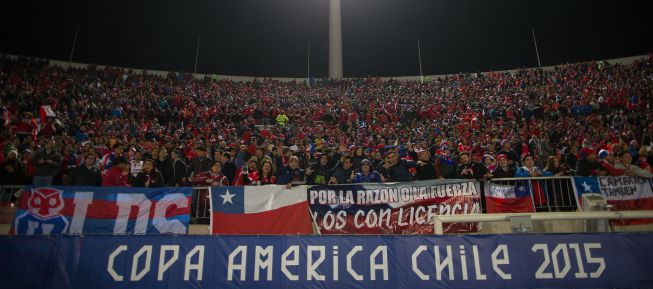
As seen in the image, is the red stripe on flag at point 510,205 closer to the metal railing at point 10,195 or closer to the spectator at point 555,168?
the spectator at point 555,168

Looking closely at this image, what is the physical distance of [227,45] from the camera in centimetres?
4062

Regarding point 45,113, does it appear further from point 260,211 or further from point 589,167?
point 589,167

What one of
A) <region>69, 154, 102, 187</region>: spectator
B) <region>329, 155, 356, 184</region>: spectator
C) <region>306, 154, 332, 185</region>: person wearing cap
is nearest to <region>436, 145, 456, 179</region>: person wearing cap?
<region>329, 155, 356, 184</region>: spectator

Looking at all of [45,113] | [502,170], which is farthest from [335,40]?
[502,170]

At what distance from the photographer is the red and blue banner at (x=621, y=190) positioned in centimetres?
805

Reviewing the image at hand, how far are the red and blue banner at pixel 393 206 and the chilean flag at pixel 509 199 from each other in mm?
264

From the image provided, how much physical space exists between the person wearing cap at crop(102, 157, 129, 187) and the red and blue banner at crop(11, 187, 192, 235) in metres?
0.77

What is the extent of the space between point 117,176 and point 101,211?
1.20 metres

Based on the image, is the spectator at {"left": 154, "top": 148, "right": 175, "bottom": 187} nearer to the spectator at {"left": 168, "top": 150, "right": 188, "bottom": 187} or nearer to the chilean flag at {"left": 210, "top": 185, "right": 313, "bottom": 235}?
the spectator at {"left": 168, "top": 150, "right": 188, "bottom": 187}

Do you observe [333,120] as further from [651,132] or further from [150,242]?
[150,242]

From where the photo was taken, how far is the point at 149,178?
356 inches

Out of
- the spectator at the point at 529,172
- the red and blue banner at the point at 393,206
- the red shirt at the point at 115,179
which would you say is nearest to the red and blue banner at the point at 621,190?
the spectator at the point at 529,172

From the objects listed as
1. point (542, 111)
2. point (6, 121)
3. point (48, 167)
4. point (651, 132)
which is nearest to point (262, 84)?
point (6, 121)

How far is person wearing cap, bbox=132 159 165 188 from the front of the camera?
9008mm
